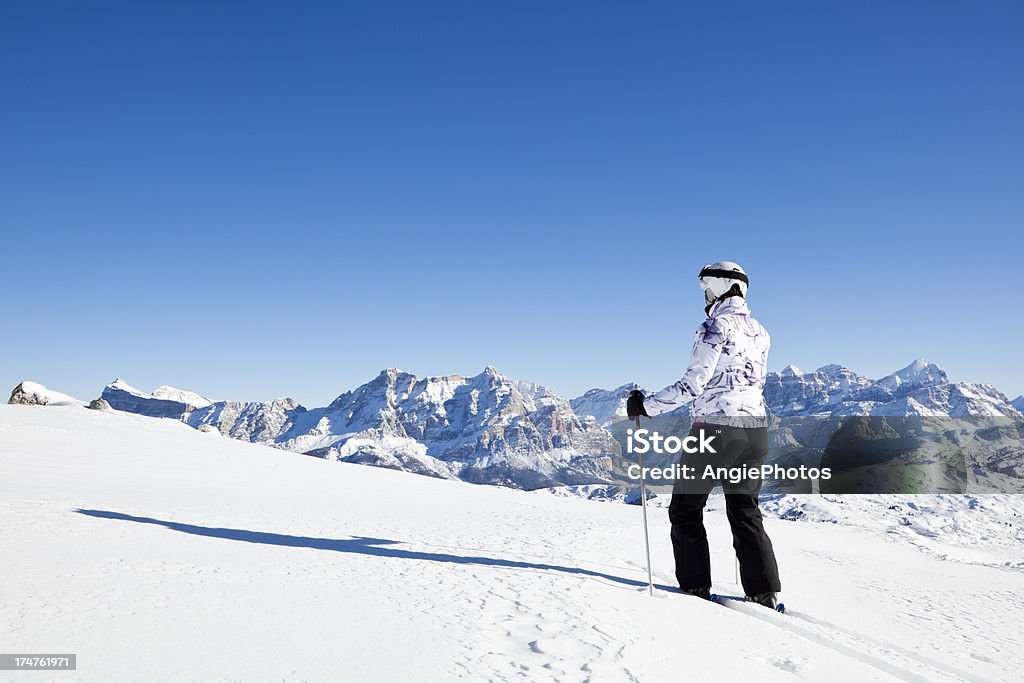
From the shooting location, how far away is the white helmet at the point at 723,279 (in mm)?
5797

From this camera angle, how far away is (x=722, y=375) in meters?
5.62

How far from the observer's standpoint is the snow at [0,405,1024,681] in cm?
321

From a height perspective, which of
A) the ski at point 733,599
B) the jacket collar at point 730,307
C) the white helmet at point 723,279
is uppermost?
the white helmet at point 723,279

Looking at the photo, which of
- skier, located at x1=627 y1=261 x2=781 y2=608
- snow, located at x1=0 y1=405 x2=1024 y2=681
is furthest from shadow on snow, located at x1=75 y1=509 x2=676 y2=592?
skier, located at x1=627 y1=261 x2=781 y2=608

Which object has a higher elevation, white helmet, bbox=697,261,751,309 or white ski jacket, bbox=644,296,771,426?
white helmet, bbox=697,261,751,309

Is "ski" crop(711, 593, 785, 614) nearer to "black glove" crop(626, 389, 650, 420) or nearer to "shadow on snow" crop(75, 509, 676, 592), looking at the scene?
"shadow on snow" crop(75, 509, 676, 592)

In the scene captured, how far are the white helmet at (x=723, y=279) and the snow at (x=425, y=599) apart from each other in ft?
9.28

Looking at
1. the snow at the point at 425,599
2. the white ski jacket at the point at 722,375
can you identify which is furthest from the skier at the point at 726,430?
the snow at the point at 425,599

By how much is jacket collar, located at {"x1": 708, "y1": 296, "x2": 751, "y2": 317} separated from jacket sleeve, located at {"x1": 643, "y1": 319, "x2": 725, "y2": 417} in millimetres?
177

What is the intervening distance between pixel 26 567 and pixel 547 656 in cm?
390

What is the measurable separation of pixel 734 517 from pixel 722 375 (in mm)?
1316

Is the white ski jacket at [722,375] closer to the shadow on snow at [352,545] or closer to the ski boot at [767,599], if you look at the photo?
the ski boot at [767,599]

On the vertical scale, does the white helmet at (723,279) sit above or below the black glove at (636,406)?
above

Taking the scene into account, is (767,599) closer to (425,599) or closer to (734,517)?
(734,517)
